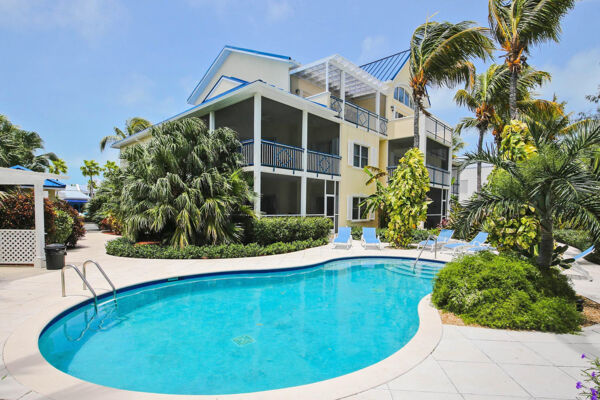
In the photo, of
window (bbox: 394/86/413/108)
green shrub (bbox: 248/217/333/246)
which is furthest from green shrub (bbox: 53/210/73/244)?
window (bbox: 394/86/413/108)

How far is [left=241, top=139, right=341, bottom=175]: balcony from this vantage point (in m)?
12.8

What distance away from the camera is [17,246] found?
850 centimetres

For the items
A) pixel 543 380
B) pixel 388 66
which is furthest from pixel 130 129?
pixel 543 380

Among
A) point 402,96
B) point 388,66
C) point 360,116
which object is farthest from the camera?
point 402,96

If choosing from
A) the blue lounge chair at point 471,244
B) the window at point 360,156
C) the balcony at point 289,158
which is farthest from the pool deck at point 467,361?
the window at point 360,156

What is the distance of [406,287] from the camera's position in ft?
26.4

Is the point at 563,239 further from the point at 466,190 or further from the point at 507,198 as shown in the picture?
the point at 466,190

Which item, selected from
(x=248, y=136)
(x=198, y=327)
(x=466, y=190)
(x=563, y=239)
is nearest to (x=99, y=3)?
(x=248, y=136)

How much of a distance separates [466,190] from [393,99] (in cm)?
1823

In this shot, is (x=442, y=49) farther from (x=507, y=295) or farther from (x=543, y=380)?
(x=543, y=380)

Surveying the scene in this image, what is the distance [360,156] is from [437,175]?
23.1ft

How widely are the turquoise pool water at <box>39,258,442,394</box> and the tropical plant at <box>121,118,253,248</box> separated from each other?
2842mm

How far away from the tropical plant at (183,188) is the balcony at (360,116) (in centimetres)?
726

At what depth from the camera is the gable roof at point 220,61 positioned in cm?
1562
